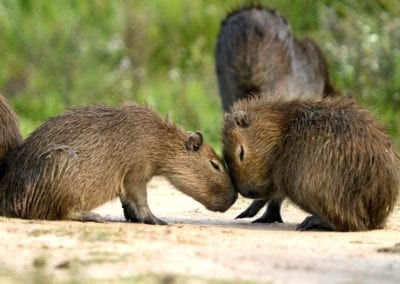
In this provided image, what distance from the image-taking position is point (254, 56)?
1175cm

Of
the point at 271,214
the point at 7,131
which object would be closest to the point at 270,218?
the point at 271,214

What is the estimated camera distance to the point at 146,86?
1534cm

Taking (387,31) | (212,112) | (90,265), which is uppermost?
(387,31)

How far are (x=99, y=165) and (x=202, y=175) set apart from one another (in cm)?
92

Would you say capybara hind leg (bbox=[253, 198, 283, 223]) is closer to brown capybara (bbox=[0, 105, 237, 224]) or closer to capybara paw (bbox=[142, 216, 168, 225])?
brown capybara (bbox=[0, 105, 237, 224])

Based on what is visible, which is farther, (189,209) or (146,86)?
(146,86)

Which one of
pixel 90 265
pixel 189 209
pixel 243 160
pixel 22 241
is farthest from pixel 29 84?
pixel 90 265

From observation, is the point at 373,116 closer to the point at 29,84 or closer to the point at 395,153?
the point at 395,153

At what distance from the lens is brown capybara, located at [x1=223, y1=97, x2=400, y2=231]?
772 cm

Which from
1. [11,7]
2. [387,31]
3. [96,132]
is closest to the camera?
[96,132]

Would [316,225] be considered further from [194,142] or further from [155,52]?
[155,52]

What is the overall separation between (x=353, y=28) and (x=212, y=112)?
217 cm

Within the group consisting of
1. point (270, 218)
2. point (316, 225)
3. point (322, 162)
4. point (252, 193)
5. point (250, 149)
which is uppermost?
point (250, 149)

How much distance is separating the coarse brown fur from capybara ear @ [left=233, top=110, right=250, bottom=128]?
3178 mm
